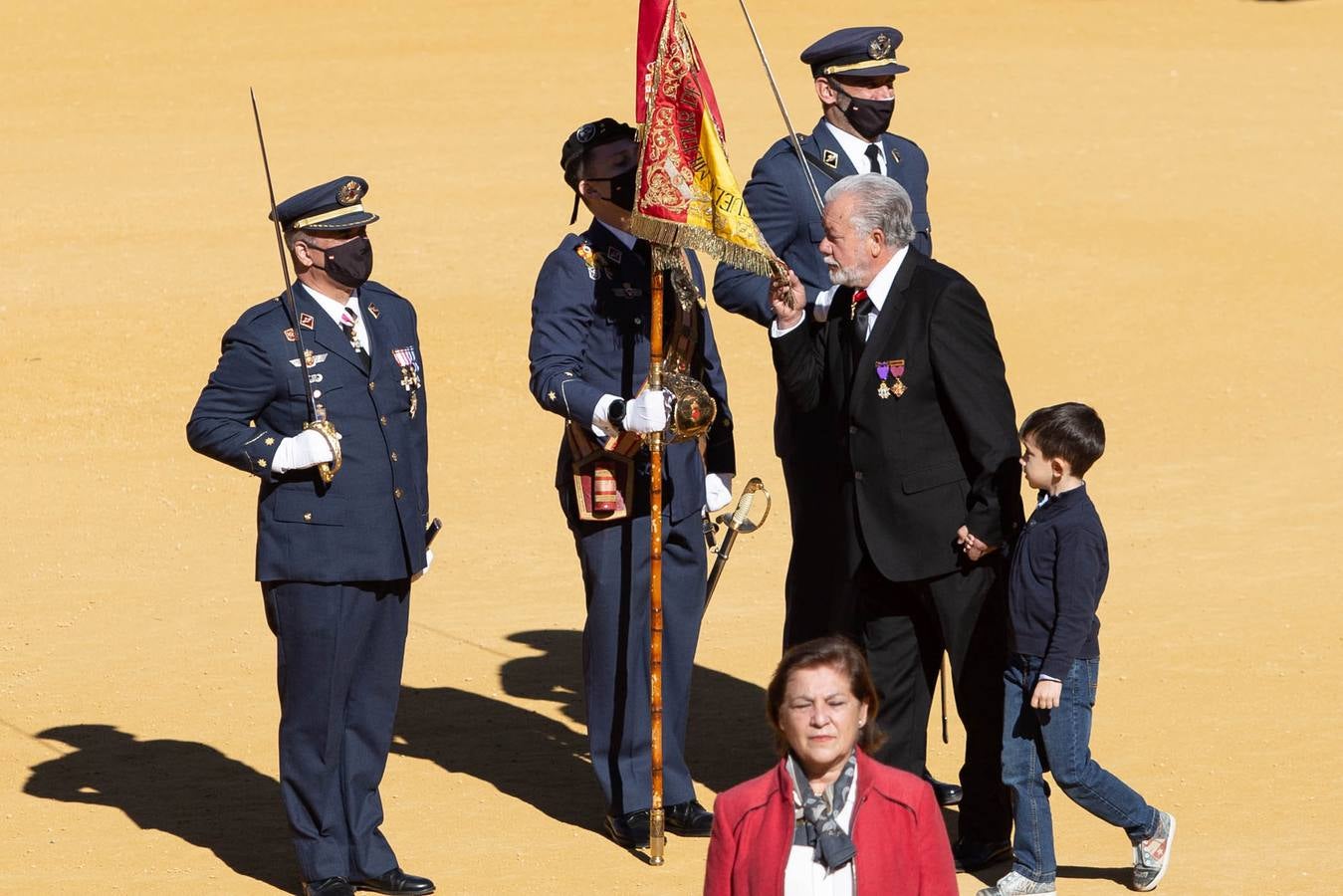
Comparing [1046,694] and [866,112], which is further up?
[866,112]

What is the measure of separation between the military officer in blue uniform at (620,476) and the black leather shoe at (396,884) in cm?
76

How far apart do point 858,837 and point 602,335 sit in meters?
3.26

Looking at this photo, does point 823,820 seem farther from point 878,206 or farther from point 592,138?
point 592,138

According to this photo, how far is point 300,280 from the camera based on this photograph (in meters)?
7.07

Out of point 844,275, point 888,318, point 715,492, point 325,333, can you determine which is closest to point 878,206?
point 844,275

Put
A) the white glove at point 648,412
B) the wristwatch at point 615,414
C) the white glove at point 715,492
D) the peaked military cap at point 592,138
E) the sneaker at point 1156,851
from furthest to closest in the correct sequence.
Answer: the white glove at point 715,492 < the peaked military cap at point 592,138 < the wristwatch at point 615,414 < the white glove at point 648,412 < the sneaker at point 1156,851

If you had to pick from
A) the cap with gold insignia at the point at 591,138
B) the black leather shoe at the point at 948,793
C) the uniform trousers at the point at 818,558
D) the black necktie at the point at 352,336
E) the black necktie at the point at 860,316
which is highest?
A: the cap with gold insignia at the point at 591,138

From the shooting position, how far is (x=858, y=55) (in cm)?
800

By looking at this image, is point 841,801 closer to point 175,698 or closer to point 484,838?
Answer: point 484,838

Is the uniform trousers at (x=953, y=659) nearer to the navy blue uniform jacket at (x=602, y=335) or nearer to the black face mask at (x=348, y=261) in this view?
the navy blue uniform jacket at (x=602, y=335)

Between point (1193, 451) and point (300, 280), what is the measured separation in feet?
27.5

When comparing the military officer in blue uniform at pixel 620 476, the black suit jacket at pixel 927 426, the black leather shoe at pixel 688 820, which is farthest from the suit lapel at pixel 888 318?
the black leather shoe at pixel 688 820

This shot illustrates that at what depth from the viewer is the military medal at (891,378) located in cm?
682

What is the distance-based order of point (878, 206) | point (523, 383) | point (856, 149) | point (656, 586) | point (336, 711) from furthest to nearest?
point (523, 383)
point (856, 149)
point (656, 586)
point (336, 711)
point (878, 206)
